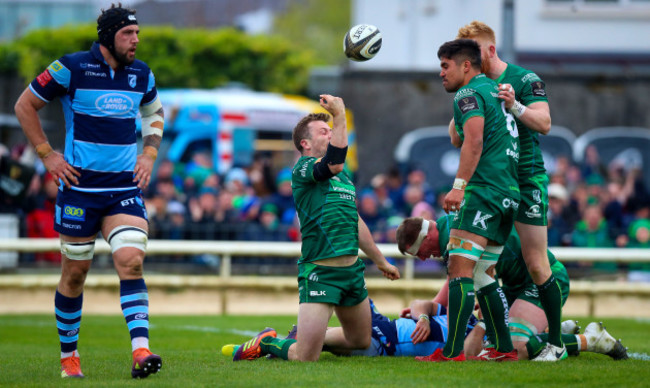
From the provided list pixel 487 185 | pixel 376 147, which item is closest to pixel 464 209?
pixel 487 185

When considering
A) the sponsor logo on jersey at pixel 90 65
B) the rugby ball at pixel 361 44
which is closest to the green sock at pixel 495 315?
the rugby ball at pixel 361 44

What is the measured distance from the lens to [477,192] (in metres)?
7.50

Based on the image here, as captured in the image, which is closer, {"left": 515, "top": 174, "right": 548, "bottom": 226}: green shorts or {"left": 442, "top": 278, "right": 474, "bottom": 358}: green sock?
{"left": 442, "top": 278, "right": 474, "bottom": 358}: green sock

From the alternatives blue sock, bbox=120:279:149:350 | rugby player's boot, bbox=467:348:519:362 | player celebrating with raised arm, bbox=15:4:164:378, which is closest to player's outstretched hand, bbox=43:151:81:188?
player celebrating with raised arm, bbox=15:4:164:378

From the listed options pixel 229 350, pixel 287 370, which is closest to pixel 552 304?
pixel 287 370

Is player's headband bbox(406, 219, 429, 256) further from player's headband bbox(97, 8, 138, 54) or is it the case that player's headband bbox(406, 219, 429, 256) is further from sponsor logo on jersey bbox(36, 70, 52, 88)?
sponsor logo on jersey bbox(36, 70, 52, 88)

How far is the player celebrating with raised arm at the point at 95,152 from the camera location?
713 centimetres

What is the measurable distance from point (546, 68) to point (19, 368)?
71.4ft

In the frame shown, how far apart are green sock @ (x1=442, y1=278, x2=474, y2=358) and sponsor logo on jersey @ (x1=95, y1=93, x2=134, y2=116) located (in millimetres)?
2740

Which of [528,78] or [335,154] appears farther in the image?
[528,78]

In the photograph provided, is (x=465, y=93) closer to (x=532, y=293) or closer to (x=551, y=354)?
(x=532, y=293)

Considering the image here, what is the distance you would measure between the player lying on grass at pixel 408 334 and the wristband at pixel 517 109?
190 centimetres

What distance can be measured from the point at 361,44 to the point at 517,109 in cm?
142

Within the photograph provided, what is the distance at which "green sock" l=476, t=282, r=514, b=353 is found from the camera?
7.68m
